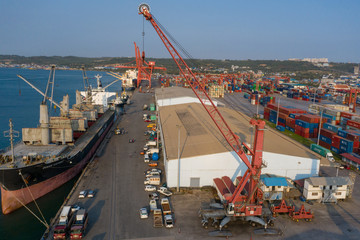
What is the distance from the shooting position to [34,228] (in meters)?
21.3

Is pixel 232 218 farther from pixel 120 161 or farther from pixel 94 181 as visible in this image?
pixel 120 161

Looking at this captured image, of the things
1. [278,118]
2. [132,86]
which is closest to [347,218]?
[278,118]

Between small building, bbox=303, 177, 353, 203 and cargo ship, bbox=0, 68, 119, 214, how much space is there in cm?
2389

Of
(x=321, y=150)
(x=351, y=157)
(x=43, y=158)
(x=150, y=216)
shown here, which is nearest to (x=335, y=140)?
(x=321, y=150)

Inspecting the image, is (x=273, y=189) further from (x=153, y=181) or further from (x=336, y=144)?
(x=336, y=144)

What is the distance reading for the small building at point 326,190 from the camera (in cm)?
2425

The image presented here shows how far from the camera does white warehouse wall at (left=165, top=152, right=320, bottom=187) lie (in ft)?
84.8

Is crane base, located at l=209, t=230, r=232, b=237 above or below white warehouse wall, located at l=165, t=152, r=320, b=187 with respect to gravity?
below

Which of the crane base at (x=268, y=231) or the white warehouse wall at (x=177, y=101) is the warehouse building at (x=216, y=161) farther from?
the white warehouse wall at (x=177, y=101)

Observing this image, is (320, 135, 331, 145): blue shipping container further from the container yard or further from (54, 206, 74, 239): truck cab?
(54, 206, 74, 239): truck cab

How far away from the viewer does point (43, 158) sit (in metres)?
26.1

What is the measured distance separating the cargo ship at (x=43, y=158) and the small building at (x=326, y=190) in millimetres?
23895

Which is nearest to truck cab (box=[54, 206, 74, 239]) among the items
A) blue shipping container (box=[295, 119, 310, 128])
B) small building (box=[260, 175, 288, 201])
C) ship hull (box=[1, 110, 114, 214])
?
ship hull (box=[1, 110, 114, 214])

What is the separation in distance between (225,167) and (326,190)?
942 centimetres
